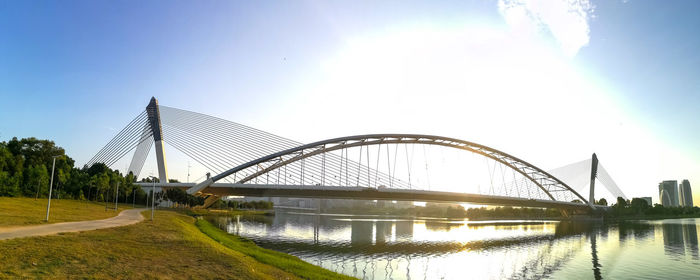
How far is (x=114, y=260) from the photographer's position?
1363 centimetres

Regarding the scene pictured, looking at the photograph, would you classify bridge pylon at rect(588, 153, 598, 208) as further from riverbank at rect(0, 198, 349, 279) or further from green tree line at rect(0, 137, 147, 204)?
green tree line at rect(0, 137, 147, 204)

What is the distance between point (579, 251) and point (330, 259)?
→ 2579 centimetres

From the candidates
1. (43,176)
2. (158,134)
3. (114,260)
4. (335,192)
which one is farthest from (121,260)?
(43,176)

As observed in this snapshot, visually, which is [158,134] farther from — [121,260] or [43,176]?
[121,260]

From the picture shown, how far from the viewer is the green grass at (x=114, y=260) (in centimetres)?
1146

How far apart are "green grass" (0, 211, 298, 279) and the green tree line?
39995 mm

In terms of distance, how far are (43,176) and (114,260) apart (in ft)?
166

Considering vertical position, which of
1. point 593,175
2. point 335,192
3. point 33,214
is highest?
point 593,175

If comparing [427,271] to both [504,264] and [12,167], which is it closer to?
→ [504,264]

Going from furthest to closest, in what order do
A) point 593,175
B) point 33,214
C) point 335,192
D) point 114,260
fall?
1. point 593,175
2. point 335,192
3. point 33,214
4. point 114,260

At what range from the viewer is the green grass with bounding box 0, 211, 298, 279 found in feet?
37.6

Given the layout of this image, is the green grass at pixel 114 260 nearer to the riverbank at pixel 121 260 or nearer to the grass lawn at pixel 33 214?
the riverbank at pixel 121 260

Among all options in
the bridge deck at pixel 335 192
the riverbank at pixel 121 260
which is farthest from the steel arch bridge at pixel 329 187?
the riverbank at pixel 121 260

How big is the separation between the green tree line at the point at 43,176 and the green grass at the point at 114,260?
3999 centimetres
